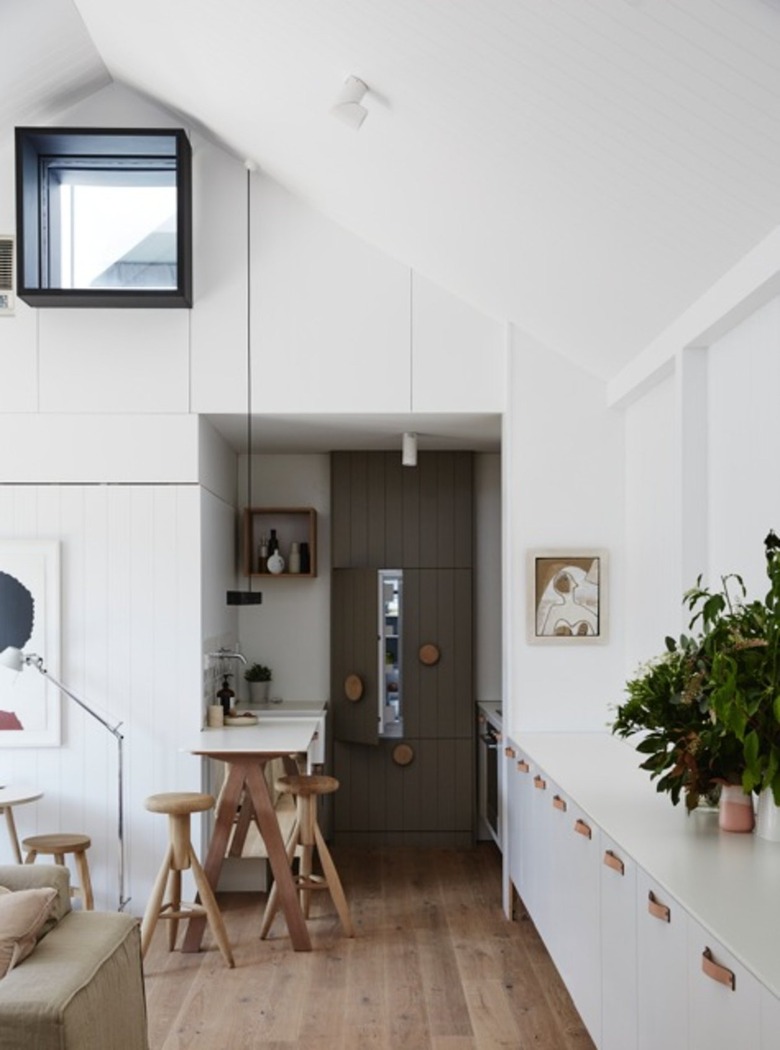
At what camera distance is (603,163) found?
3.80 meters

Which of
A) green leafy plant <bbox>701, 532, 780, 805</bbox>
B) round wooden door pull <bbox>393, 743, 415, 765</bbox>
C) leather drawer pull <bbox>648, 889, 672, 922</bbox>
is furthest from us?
round wooden door pull <bbox>393, 743, 415, 765</bbox>

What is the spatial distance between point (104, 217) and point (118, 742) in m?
2.47

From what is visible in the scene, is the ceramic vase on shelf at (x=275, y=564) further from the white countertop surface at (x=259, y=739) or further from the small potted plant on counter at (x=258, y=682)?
the white countertop surface at (x=259, y=739)

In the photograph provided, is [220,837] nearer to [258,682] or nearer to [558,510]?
[258,682]

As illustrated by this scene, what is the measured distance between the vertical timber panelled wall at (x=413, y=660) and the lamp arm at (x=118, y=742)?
1.92 m

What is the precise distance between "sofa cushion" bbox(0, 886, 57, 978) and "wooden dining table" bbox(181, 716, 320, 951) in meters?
2.10

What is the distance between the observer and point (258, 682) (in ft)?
25.3

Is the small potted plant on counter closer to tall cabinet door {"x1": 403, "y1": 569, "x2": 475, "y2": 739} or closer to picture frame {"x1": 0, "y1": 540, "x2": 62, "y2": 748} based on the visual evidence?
tall cabinet door {"x1": 403, "y1": 569, "x2": 475, "y2": 739}

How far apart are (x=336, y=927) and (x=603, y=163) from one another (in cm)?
377

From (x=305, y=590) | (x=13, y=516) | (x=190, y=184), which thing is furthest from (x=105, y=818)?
(x=190, y=184)

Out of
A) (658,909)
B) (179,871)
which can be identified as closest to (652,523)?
(179,871)

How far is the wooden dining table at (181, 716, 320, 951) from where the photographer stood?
562 centimetres

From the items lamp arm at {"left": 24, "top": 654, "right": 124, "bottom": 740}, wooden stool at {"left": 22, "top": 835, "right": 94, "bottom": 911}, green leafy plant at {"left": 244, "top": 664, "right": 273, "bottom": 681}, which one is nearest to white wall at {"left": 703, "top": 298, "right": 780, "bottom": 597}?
lamp arm at {"left": 24, "top": 654, "right": 124, "bottom": 740}

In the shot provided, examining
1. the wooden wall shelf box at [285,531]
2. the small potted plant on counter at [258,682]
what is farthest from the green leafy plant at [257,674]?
the wooden wall shelf box at [285,531]
